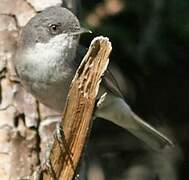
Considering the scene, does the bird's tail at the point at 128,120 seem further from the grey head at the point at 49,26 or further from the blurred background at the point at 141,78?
the grey head at the point at 49,26

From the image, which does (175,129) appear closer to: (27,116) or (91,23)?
(91,23)

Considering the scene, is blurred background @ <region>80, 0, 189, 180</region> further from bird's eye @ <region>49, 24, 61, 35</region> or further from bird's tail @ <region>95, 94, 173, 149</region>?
bird's eye @ <region>49, 24, 61, 35</region>

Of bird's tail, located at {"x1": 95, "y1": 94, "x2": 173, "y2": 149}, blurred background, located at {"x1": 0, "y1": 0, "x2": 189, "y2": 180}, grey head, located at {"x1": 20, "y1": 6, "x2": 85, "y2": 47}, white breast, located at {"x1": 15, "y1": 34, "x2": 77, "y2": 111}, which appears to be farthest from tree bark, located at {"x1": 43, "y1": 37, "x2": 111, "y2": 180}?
bird's tail, located at {"x1": 95, "y1": 94, "x2": 173, "y2": 149}

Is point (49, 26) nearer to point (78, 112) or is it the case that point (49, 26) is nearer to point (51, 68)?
point (51, 68)

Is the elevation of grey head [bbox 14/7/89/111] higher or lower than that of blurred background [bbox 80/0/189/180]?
higher

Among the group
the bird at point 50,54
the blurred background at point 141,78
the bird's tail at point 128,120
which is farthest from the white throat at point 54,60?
the bird's tail at point 128,120

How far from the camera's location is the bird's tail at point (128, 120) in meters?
6.56

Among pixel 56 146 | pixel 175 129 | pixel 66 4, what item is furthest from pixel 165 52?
pixel 56 146

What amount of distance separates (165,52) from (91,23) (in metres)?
0.67

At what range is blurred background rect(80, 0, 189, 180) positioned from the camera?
25.2ft

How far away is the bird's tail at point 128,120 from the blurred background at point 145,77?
875 mm

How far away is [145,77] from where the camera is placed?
814 cm

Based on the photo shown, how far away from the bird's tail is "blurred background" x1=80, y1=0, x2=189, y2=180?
87cm

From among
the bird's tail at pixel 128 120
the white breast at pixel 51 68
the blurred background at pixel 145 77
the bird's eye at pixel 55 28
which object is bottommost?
the blurred background at pixel 145 77
